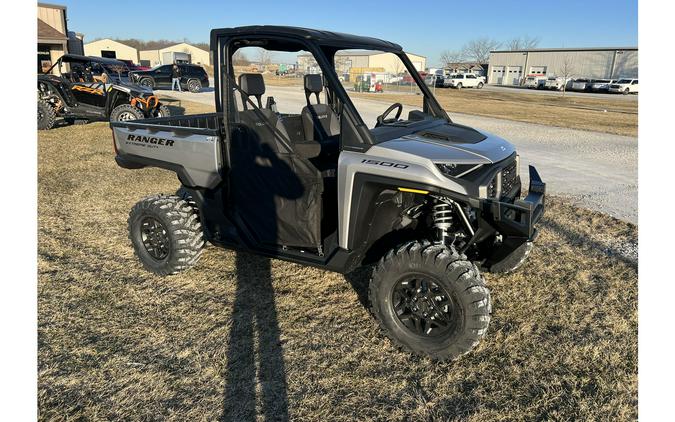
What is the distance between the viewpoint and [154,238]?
452 cm

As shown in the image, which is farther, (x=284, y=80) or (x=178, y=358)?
(x=284, y=80)

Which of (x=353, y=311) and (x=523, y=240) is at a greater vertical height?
(x=523, y=240)

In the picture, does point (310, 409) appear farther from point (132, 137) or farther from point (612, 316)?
point (132, 137)

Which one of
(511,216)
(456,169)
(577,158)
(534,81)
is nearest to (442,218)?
(456,169)

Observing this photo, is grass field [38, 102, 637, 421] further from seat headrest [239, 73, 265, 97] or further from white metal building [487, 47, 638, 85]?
white metal building [487, 47, 638, 85]

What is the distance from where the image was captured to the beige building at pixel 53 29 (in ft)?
92.6

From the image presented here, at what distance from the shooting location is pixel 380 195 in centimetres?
331

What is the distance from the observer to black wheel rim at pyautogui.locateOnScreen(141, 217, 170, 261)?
4.45 metres

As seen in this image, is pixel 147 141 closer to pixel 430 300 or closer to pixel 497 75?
pixel 430 300

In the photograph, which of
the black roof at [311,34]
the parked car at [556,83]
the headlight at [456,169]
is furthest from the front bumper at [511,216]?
the parked car at [556,83]

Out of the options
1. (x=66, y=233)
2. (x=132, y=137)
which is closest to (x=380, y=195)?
(x=132, y=137)

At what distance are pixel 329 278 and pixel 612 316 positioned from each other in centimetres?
239

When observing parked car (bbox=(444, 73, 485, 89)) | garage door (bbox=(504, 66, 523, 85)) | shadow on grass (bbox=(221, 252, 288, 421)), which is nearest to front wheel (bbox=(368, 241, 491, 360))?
shadow on grass (bbox=(221, 252, 288, 421))

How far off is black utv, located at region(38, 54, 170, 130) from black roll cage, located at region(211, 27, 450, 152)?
9654mm
